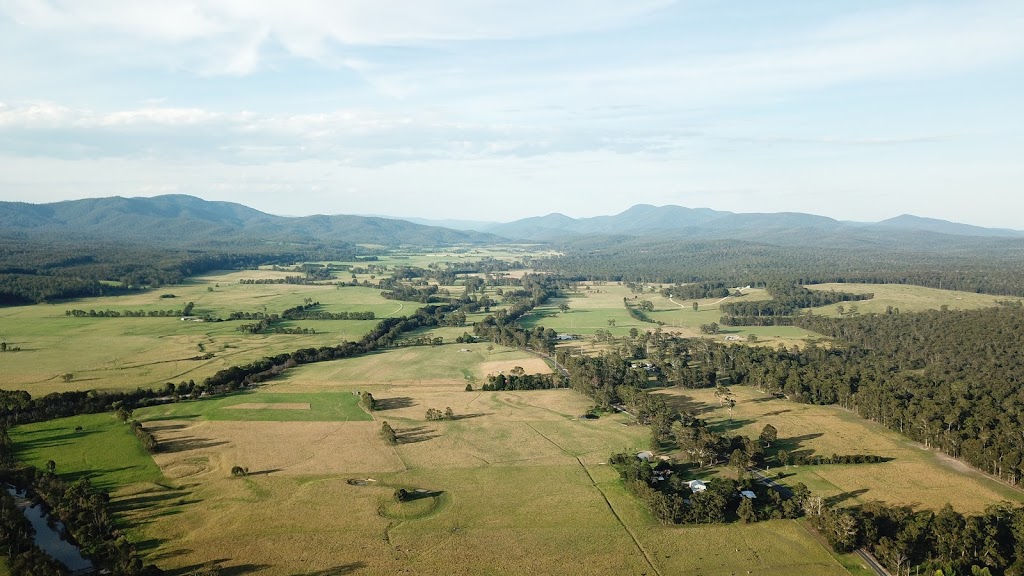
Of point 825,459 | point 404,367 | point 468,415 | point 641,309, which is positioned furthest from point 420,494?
point 641,309

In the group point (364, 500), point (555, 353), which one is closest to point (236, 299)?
point (555, 353)

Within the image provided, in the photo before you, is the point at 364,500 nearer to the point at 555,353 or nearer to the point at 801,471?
the point at 801,471

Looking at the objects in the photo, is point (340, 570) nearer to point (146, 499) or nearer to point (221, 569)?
point (221, 569)

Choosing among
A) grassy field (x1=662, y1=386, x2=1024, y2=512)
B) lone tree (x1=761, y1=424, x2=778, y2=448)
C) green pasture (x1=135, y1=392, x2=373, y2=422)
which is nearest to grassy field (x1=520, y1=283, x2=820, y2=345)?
grassy field (x1=662, y1=386, x2=1024, y2=512)

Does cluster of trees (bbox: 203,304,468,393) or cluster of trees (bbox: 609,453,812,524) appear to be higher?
cluster of trees (bbox: 203,304,468,393)

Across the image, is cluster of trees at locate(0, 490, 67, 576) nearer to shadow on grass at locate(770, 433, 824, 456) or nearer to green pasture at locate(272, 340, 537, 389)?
green pasture at locate(272, 340, 537, 389)
